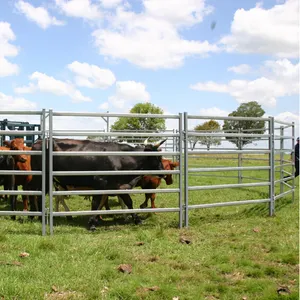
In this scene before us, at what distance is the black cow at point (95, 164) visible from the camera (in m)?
7.70

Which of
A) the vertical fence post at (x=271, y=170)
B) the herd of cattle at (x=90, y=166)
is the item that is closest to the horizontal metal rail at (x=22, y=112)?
the herd of cattle at (x=90, y=166)

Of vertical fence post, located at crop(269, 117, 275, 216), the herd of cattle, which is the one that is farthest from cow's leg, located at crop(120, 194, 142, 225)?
vertical fence post, located at crop(269, 117, 275, 216)

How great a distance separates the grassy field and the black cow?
0.74 metres

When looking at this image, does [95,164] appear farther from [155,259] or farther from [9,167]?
[155,259]

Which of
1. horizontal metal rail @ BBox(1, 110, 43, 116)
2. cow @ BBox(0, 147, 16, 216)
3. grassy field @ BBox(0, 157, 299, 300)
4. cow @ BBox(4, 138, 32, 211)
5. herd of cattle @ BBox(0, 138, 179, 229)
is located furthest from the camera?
cow @ BBox(4, 138, 32, 211)

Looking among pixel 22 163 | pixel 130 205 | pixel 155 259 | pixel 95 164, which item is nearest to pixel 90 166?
pixel 95 164

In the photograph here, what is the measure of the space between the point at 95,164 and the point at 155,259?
285 cm

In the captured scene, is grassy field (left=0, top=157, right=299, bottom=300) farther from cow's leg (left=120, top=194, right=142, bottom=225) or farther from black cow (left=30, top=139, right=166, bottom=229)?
black cow (left=30, top=139, right=166, bottom=229)

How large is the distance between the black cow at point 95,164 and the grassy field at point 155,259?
2.43 ft

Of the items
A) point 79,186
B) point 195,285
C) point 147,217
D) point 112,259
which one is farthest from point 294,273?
point 79,186

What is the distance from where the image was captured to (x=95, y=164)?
772cm

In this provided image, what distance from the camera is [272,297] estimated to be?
414cm

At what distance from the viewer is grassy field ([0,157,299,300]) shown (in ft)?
14.0

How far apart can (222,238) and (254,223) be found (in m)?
1.44
